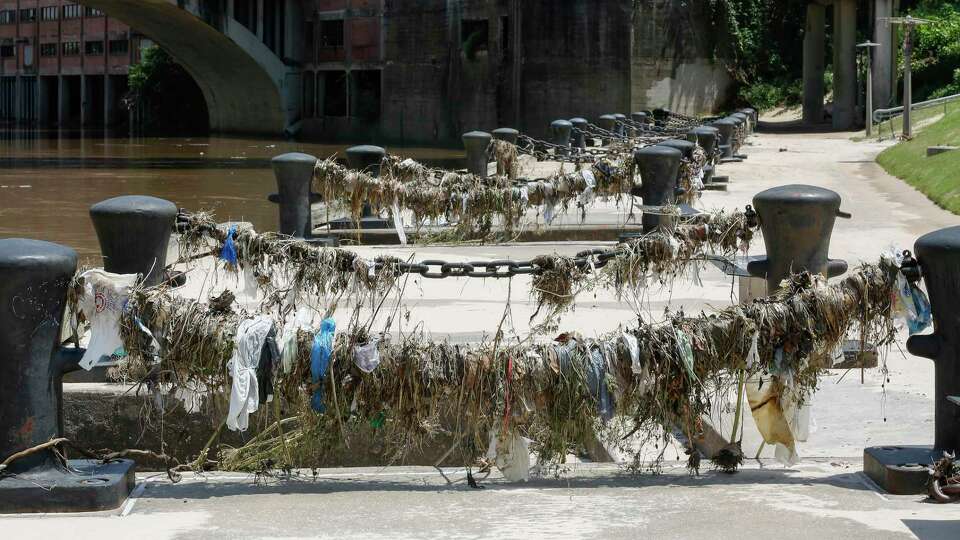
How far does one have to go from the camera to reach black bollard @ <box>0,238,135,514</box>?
496 centimetres

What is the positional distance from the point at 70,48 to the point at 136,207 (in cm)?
8051

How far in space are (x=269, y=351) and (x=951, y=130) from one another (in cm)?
2303

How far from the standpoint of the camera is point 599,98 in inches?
1906

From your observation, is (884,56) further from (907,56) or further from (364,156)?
(364,156)

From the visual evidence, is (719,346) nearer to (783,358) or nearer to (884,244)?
(783,358)

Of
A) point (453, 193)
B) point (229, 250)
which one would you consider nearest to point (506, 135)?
point (453, 193)

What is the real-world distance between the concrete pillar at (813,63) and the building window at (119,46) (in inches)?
1698

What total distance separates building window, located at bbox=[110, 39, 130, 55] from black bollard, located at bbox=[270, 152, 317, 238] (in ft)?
218

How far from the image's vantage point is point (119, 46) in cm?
7675

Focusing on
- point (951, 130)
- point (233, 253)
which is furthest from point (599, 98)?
point (233, 253)

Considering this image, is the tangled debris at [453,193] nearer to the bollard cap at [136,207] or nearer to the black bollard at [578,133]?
the bollard cap at [136,207]

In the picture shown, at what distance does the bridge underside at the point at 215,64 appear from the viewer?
182 feet

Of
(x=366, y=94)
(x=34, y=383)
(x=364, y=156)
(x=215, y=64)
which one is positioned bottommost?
(x=34, y=383)

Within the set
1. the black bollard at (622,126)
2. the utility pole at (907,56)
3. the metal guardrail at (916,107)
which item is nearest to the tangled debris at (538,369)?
the black bollard at (622,126)
